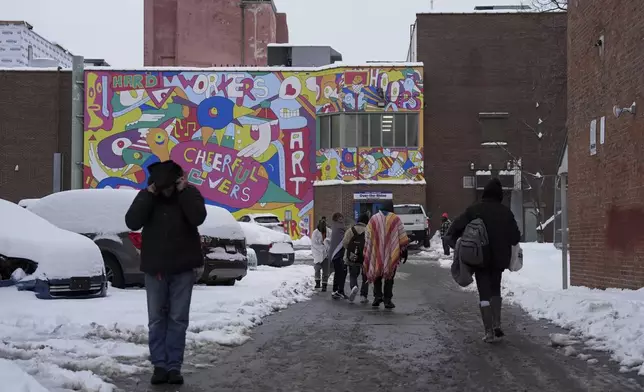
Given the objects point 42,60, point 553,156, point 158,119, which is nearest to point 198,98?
point 158,119

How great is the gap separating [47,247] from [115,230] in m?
2.70

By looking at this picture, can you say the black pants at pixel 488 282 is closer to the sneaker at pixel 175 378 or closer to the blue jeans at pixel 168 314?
the blue jeans at pixel 168 314

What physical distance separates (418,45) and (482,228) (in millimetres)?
36690

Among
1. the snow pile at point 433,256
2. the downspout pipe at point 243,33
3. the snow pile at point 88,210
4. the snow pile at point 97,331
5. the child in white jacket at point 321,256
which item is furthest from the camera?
the downspout pipe at point 243,33

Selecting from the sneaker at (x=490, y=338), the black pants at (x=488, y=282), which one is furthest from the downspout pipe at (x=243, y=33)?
the sneaker at (x=490, y=338)

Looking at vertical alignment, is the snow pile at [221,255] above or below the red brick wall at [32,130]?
below

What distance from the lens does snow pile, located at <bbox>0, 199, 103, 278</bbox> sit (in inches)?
437

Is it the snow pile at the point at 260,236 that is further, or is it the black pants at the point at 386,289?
the snow pile at the point at 260,236

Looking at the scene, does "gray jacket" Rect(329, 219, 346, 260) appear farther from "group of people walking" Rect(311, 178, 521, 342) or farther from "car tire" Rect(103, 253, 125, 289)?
"car tire" Rect(103, 253, 125, 289)

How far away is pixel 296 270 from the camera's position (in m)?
22.5

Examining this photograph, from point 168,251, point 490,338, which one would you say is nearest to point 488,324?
point 490,338

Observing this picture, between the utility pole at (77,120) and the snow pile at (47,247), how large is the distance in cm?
3421

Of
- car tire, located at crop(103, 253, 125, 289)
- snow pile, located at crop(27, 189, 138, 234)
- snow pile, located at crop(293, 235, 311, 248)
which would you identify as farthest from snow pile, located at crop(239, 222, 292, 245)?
snow pile, located at crop(293, 235, 311, 248)

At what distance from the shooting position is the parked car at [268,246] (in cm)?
2339
